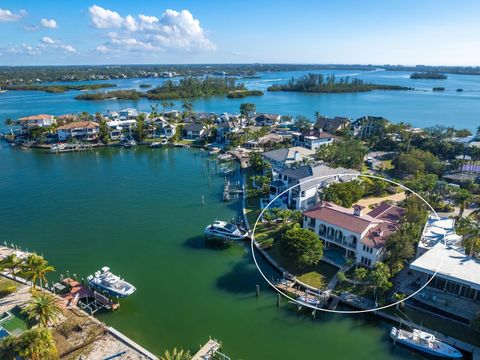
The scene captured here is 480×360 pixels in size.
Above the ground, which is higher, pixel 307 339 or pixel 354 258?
pixel 354 258

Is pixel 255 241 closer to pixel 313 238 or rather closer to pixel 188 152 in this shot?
pixel 313 238

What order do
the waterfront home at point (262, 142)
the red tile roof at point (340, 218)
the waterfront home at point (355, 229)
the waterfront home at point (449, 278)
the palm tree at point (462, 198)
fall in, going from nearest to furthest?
the waterfront home at point (449, 278) → the waterfront home at point (355, 229) → the red tile roof at point (340, 218) → the palm tree at point (462, 198) → the waterfront home at point (262, 142)

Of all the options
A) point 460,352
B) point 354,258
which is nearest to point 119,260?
point 354,258

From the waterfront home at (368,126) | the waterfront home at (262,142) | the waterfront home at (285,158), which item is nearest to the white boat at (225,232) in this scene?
the waterfront home at (285,158)

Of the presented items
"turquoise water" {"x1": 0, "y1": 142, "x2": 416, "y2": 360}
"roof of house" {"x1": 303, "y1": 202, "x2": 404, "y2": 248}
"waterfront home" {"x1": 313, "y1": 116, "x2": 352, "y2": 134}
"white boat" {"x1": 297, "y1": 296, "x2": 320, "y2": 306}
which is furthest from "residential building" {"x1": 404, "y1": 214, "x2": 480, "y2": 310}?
"waterfront home" {"x1": 313, "y1": 116, "x2": 352, "y2": 134}

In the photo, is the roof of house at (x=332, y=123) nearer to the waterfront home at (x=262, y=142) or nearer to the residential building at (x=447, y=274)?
the waterfront home at (x=262, y=142)

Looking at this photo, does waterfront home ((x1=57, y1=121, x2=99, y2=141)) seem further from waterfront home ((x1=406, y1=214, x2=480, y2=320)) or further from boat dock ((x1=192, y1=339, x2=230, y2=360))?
waterfront home ((x1=406, y1=214, x2=480, y2=320))
